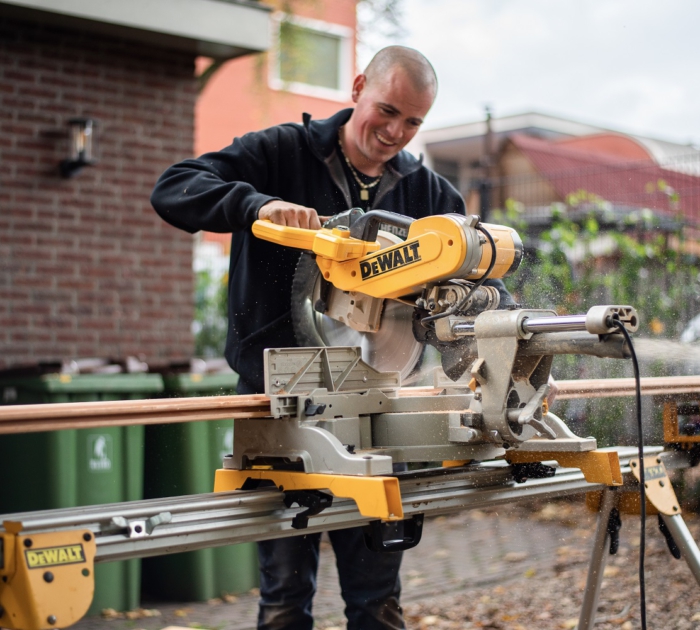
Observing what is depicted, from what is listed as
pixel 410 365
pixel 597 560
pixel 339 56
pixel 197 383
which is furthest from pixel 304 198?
pixel 339 56

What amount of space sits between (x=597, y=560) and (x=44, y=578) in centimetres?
194

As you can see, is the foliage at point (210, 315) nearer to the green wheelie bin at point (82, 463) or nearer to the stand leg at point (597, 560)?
the green wheelie bin at point (82, 463)

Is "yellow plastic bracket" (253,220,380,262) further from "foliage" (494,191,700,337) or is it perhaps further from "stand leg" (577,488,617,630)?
"foliage" (494,191,700,337)

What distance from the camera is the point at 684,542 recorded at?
2.87m

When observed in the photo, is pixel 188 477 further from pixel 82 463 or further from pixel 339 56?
pixel 339 56

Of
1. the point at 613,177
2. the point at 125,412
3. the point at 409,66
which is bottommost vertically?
the point at 125,412

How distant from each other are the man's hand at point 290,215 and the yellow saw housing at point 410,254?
0.03 meters

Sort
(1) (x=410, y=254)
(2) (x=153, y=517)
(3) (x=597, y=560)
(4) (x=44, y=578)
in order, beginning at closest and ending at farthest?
(4) (x=44, y=578), (2) (x=153, y=517), (1) (x=410, y=254), (3) (x=597, y=560)

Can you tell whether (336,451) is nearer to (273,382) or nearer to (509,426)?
(273,382)

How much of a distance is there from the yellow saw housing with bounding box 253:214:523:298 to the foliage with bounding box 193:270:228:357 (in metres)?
6.04

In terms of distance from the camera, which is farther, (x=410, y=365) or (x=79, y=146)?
(x=79, y=146)

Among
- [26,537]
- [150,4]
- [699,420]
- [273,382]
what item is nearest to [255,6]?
[150,4]

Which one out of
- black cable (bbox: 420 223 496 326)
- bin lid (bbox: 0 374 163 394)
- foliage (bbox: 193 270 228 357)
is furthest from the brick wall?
black cable (bbox: 420 223 496 326)

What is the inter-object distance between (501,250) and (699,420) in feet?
4.92
